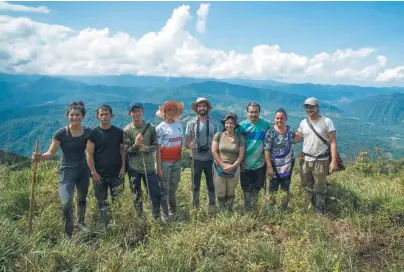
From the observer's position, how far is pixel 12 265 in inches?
142

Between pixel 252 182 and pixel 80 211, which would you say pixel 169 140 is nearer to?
pixel 252 182

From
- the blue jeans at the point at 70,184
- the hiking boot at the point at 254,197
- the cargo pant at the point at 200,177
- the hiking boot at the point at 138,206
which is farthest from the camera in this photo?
the cargo pant at the point at 200,177

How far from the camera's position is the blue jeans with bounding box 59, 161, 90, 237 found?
201 inches

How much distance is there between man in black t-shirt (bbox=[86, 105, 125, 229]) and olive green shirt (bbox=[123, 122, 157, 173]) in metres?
0.13

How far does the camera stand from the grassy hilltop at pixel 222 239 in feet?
12.7

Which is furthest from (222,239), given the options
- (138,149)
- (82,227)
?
(82,227)

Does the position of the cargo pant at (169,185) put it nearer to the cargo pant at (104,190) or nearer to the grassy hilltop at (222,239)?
the grassy hilltop at (222,239)

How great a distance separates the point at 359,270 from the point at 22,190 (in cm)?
666

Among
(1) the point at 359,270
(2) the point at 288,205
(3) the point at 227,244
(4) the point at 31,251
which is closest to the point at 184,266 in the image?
(3) the point at 227,244

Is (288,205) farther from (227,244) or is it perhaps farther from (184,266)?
(184,266)

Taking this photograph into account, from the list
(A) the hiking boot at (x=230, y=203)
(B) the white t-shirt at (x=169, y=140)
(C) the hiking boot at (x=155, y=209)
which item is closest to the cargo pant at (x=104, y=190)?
(C) the hiking boot at (x=155, y=209)

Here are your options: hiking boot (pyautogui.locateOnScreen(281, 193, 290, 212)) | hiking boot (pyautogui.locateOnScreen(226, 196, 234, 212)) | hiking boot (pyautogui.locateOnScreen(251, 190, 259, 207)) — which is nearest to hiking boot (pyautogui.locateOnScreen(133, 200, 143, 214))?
hiking boot (pyautogui.locateOnScreen(226, 196, 234, 212))

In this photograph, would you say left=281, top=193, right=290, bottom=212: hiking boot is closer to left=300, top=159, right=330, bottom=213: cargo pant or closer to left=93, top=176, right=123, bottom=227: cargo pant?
left=300, top=159, right=330, bottom=213: cargo pant

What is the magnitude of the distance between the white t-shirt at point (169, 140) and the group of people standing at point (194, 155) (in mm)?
21
